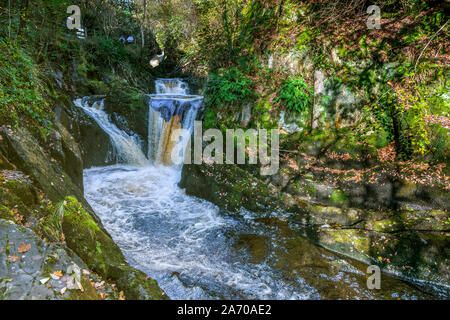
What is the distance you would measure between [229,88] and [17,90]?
5296 mm

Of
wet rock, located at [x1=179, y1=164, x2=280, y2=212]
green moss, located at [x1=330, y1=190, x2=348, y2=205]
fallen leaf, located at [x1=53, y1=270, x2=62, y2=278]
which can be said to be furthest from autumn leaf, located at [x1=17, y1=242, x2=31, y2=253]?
green moss, located at [x1=330, y1=190, x2=348, y2=205]

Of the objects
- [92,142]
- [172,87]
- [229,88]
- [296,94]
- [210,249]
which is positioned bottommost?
[210,249]

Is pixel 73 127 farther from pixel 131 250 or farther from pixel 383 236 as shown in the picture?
pixel 383 236

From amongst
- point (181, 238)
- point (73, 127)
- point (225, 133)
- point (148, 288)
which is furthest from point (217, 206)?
point (73, 127)

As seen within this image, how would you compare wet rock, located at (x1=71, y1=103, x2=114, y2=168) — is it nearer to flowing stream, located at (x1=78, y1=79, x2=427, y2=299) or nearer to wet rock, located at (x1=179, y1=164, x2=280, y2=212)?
flowing stream, located at (x1=78, y1=79, x2=427, y2=299)

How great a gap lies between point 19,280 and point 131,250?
120 inches

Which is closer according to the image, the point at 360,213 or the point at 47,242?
the point at 47,242

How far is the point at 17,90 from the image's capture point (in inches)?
172

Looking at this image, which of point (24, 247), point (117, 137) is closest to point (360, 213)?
point (24, 247)

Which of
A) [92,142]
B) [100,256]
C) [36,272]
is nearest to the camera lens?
[36,272]

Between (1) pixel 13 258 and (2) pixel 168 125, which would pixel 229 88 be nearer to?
(2) pixel 168 125

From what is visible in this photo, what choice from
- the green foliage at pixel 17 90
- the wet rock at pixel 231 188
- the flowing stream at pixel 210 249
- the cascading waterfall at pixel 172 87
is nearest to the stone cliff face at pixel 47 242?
the green foliage at pixel 17 90

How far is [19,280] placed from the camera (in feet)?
6.23

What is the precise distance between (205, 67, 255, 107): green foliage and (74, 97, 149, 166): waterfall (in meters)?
3.82
